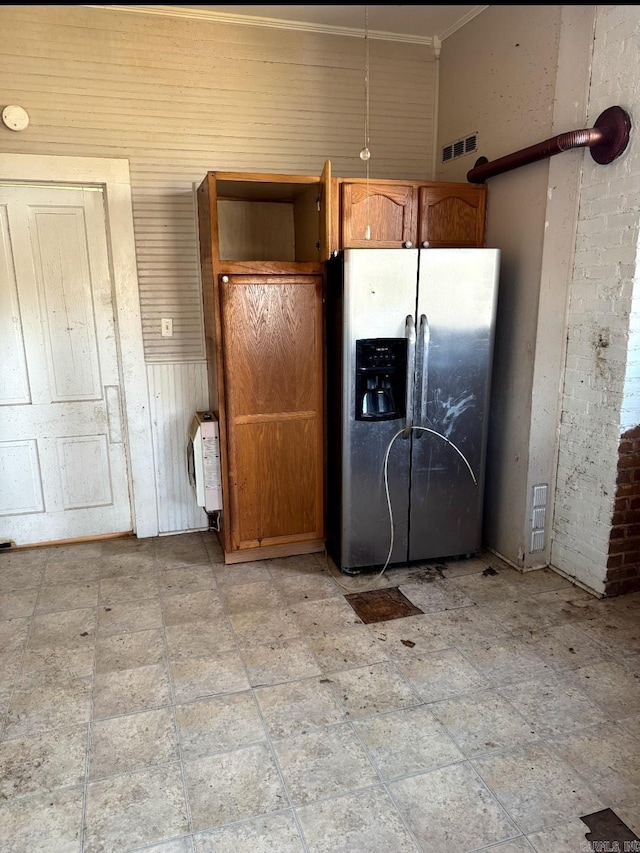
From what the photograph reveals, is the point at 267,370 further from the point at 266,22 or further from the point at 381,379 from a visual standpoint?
the point at 266,22

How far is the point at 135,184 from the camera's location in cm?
341

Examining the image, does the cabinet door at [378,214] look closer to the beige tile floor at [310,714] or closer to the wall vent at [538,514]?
the wall vent at [538,514]

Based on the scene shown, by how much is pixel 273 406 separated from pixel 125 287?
1.16 m

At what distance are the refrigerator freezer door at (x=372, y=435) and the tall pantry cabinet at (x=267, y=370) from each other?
31 cm

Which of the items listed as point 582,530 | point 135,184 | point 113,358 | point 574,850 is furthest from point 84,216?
point 574,850

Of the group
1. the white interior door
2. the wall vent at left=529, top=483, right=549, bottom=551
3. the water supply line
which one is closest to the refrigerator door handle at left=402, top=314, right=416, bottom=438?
the wall vent at left=529, top=483, right=549, bottom=551

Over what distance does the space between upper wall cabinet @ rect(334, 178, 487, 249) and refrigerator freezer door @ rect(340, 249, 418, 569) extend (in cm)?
34

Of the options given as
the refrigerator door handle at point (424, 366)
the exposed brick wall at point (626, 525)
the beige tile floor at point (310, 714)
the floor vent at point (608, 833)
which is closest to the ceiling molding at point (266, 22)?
the refrigerator door handle at point (424, 366)

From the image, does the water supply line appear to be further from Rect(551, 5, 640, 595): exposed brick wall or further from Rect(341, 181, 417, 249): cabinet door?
Rect(341, 181, 417, 249): cabinet door

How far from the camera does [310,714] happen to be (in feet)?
7.31

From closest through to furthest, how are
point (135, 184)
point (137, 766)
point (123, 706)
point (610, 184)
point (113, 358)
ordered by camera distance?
point (137, 766)
point (123, 706)
point (610, 184)
point (135, 184)
point (113, 358)

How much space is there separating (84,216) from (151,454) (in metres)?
1.47

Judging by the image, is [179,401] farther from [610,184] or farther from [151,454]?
[610,184]

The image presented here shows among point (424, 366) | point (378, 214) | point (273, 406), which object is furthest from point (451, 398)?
point (378, 214)
